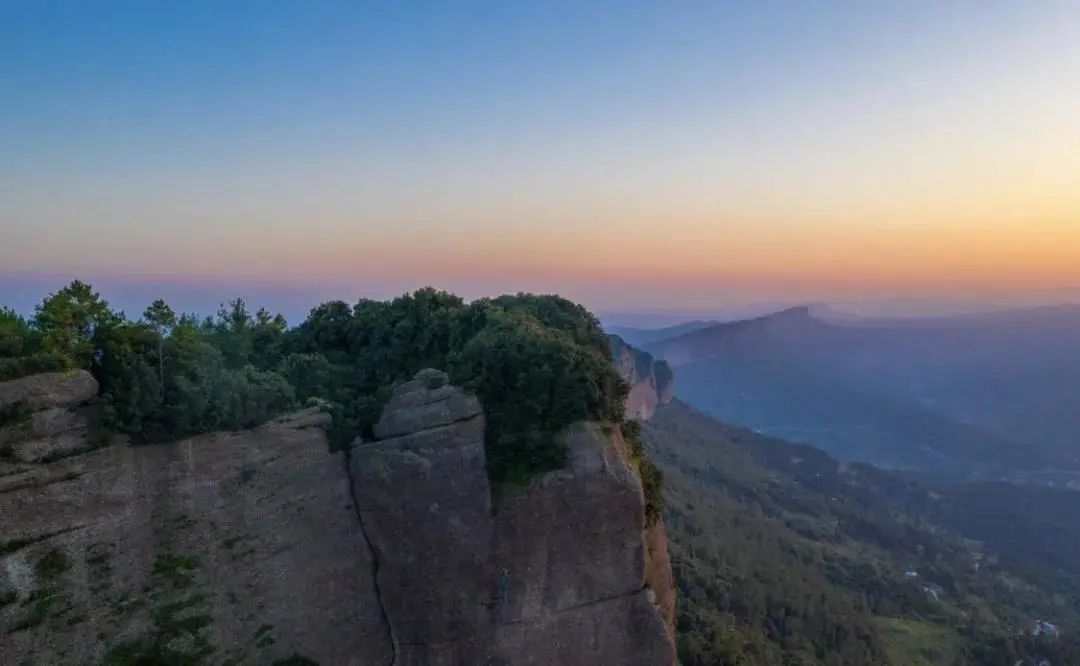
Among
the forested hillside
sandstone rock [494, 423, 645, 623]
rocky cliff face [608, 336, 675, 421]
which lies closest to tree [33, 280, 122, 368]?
the forested hillside

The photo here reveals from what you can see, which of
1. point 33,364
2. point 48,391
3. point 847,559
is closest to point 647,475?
point 48,391

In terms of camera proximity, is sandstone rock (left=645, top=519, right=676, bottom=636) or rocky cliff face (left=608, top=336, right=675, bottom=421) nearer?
sandstone rock (left=645, top=519, right=676, bottom=636)

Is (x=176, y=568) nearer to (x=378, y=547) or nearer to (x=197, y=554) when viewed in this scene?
(x=197, y=554)

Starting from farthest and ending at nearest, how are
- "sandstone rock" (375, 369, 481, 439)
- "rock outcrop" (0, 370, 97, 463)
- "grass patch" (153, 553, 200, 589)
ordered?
"sandstone rock" (375, 369, 481, 439) → "grass patch" (153, 553, 200, 589) → "rock outcrop" (0, 370, 97, 463)

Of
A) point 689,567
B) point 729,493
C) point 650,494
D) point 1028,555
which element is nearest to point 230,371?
point 650,494

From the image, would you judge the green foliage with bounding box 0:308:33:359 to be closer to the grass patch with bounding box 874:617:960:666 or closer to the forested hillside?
the forested hillside

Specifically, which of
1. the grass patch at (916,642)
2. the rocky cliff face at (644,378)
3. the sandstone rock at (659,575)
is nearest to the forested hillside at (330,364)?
the sandstone rock at (659,575)

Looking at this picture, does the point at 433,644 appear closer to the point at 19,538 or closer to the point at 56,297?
the point at 19,538
